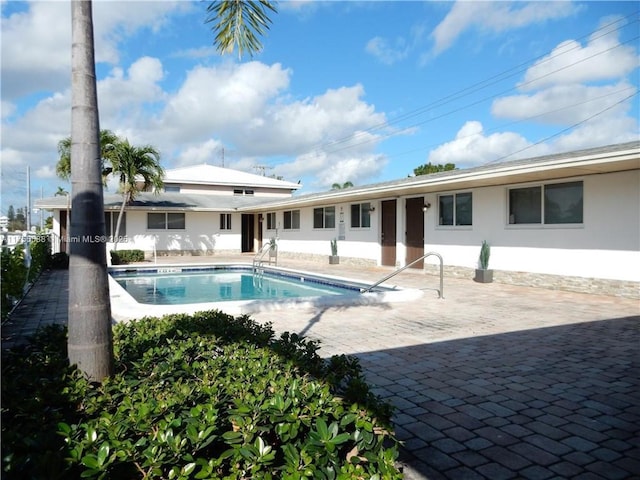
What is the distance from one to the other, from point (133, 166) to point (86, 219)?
17424 mm

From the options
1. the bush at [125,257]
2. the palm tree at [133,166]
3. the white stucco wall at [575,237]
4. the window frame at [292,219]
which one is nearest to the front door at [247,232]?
the window frame at [292,219]

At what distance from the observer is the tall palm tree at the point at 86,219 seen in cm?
255

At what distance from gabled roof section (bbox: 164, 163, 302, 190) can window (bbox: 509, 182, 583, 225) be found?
79.3 feet

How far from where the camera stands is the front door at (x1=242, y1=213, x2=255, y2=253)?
26.1 m

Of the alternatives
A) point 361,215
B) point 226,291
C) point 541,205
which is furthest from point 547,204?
point 226,291

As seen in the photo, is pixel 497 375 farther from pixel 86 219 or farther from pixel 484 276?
pixel 484 276

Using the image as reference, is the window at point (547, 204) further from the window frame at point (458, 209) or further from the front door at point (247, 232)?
the front door at point (247, 232)

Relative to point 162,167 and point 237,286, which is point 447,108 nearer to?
A: point 162,167

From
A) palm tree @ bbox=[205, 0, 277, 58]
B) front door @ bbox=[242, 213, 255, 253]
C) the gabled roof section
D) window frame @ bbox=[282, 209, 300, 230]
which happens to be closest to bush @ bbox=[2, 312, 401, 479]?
palm tree @ bbox=[205, 0, 277, 58]

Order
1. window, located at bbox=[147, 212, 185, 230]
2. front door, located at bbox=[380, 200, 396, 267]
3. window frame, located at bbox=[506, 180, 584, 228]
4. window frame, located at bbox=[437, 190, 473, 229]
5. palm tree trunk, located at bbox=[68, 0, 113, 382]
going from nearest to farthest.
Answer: palm tree trunk, located at bbox=[68, 0, 113, 382] → window frame, located at bbox=[506, 180, 584, 228] → window frame, located at bbox=[437, 190, 473, 229] → front door, located at bbox=[380, 200, 396, 267] → window, located at bbox=[147, 212, 185, 230]

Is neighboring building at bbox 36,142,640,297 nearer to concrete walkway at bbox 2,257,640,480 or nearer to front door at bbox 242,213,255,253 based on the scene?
concrete walkway at bbox 2,257,640,480

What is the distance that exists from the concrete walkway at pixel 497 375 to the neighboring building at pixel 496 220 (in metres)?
1.55

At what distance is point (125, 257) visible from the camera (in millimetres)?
18734

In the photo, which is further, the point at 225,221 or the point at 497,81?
the point at 497,81
